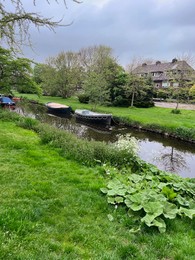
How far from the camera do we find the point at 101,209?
4766 mm

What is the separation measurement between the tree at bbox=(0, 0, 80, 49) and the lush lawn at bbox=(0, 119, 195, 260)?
11.1 feet

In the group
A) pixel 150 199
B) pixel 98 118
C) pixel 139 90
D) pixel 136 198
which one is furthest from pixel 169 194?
pixel 139 90

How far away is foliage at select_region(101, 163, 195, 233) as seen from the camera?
4391mm

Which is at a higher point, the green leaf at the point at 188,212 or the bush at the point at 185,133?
the green leaf at the point at 188,212

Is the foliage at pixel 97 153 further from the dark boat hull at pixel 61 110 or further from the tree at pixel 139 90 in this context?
the tree at pixel 139 90

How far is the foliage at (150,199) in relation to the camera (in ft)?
14.4

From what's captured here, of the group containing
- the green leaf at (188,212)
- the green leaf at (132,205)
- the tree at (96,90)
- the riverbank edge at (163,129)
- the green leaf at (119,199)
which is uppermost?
the tree at (96,90)

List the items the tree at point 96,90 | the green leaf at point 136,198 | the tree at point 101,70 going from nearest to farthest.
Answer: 1. the green leaf at point 136,198
2. the tree at point 96,90
3. the tree at point 101,70

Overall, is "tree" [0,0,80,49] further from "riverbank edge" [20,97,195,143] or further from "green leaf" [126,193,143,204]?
"riverbank edge" [20,97,195,143]

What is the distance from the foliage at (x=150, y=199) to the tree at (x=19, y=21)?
4.01 meters

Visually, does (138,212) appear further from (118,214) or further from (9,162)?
(9,162)

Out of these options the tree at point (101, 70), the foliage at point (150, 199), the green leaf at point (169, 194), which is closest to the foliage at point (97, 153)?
the foliage at point (150, 199)

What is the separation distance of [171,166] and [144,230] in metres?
8.34

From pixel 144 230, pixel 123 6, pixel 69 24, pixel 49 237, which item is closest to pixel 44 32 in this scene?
pixel 69 24
